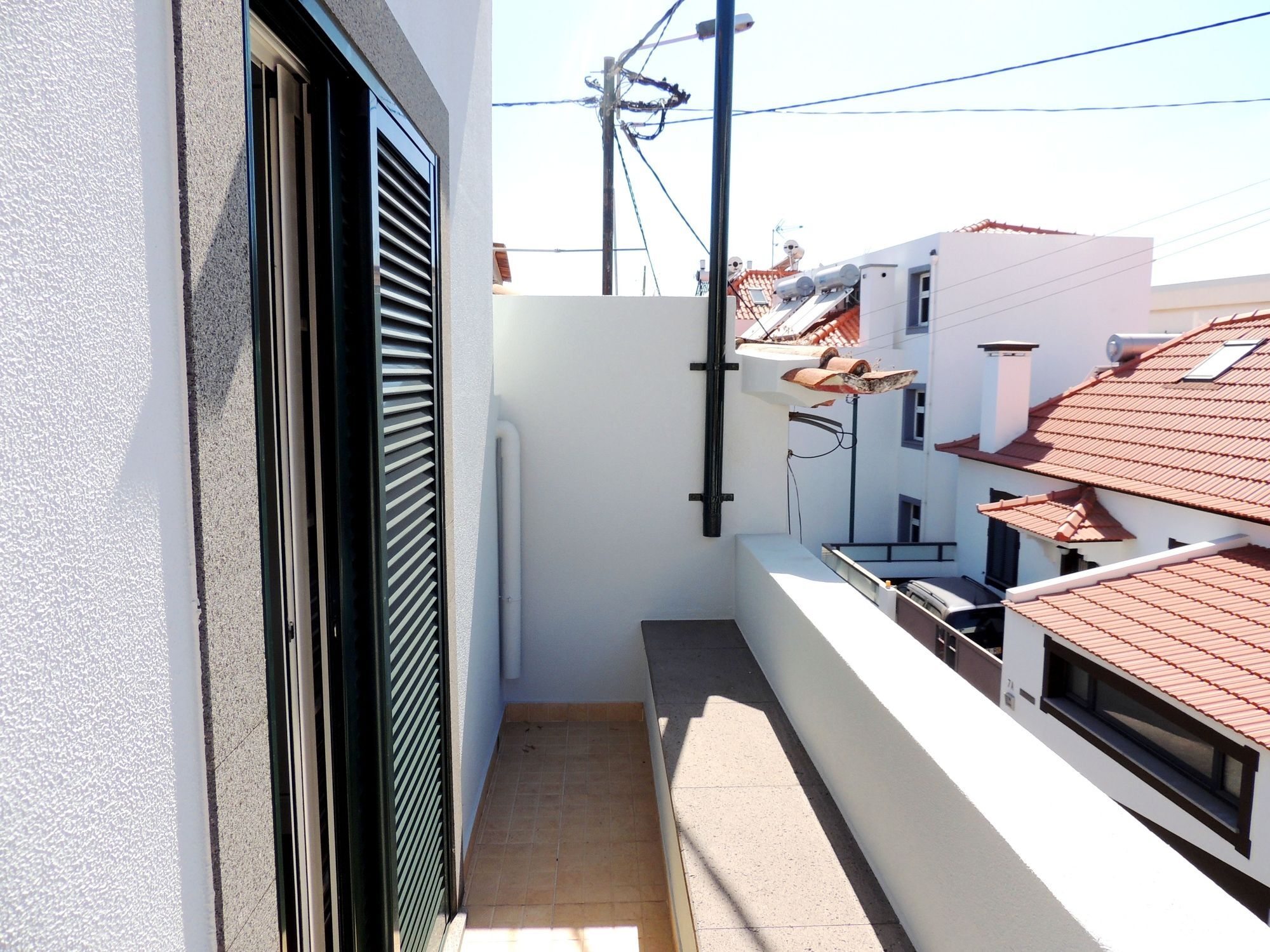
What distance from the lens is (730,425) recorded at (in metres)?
6.14

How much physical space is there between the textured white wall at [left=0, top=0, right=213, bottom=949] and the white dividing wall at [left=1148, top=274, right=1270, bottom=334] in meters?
23.3

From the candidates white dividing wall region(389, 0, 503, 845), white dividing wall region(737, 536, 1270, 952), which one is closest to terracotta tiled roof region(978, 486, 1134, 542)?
white dividing wall region(737, 536, 1270, 952)

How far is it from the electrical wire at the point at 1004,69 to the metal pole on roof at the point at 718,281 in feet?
0.80

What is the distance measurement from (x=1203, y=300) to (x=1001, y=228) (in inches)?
321

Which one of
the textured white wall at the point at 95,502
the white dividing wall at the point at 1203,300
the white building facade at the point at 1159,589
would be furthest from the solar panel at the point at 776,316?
the textured white wall at the point at 95,502

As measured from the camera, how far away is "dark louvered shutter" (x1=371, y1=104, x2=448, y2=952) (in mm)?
2389

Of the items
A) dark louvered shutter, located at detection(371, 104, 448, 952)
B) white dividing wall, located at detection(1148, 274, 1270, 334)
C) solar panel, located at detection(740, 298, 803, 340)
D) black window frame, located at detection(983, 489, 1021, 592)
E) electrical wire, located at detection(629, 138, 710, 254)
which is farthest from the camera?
white dividing wall, located at detection(1148, 274, 1270, 334)

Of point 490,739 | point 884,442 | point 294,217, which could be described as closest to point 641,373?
point 490,739

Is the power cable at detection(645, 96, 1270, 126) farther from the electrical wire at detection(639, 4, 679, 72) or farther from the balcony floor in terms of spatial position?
the balcony floor

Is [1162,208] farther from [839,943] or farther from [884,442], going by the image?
[839,943]

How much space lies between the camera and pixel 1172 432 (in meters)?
9.84

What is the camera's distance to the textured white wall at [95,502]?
0.78m

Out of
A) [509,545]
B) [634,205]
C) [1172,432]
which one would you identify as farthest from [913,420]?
[509,545]

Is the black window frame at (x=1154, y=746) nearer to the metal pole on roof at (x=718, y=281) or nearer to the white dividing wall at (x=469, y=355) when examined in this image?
the metal pole on roof at (x=718, y=281)
